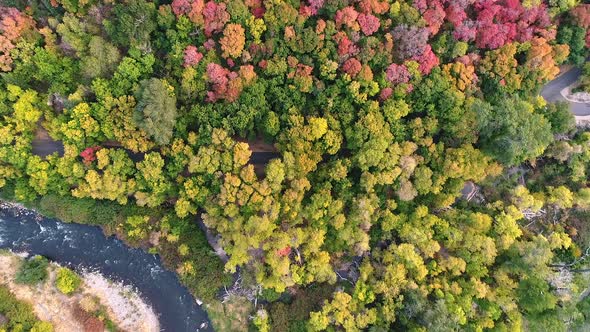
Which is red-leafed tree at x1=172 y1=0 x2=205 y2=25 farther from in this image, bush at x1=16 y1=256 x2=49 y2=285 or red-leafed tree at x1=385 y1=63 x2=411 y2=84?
bush at x1=16 y1=256 x2=49 y2=285

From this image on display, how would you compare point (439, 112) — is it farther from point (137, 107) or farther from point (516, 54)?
point (137, 107)

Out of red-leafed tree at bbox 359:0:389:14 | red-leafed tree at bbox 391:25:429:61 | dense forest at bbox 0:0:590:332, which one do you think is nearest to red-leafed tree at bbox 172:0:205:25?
dense forest at bbox 0:0:590:332

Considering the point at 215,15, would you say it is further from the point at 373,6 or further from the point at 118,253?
the point at 118,253

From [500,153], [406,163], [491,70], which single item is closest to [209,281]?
[406,163]

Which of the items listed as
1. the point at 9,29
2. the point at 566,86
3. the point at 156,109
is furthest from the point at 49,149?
the point at 566,86

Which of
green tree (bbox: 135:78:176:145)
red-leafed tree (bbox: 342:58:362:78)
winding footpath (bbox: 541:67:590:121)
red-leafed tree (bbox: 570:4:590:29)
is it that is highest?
red-leafed tree (bbox: 570:4:590:29)

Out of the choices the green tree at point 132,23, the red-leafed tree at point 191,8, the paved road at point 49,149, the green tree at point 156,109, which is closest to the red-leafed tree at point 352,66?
the paved road at point 49,149
